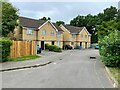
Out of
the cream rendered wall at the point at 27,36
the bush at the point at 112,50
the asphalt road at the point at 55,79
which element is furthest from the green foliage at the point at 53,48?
the asphalt road at the point at 55,79

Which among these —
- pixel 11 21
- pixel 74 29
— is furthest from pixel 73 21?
pixel 11 21

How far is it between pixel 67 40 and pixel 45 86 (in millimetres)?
62828

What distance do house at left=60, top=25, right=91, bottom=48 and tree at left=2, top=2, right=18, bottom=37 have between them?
34.4 metres

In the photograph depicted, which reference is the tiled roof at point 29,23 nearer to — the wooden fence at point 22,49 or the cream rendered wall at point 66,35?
the cream rendered wall at point 66,35

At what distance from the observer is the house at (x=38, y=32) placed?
5384cm

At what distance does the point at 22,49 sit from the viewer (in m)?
34.6

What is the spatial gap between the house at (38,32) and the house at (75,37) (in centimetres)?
920

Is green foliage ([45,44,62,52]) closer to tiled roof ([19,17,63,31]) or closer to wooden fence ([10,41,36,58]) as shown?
tiled roof ([19,17,63,31])

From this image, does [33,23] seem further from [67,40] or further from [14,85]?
[14,85]

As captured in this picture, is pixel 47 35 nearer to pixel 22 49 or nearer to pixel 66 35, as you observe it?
pixel 66 35

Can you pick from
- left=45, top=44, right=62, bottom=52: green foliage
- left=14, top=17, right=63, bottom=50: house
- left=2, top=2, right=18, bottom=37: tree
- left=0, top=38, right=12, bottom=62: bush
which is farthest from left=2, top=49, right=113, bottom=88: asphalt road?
left=14, top=17, right=63, bottom=50: house

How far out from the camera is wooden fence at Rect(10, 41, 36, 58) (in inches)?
1216

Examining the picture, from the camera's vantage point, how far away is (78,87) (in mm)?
12141

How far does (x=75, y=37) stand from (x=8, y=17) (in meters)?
40.2
